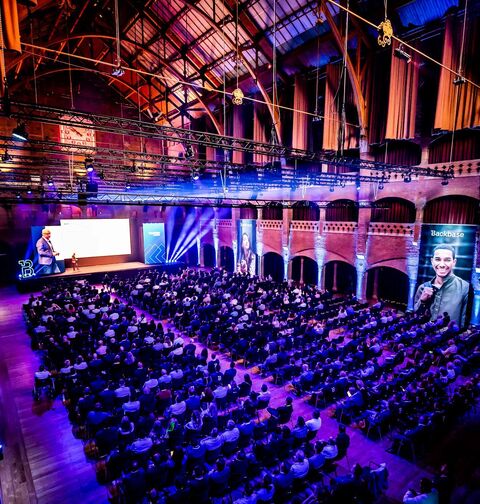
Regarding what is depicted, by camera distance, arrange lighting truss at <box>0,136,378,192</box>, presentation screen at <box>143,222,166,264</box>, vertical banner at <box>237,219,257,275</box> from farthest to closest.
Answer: presentation screen at <box>143,222,166,264</box> < vertical banner at <box>237,219,257,275</box> < lighting truss at <box>0,136,378,192</box>

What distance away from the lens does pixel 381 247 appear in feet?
58.9

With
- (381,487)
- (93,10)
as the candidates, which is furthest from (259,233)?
(381,487)

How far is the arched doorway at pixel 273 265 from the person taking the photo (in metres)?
25.4

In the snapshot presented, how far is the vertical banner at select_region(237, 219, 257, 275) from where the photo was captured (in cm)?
2559

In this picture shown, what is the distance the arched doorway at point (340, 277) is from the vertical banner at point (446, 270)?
4700 millimetres

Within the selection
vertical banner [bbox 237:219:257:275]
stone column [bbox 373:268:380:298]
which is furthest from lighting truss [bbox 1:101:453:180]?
vertical banner [bbox 237:219:257:275]

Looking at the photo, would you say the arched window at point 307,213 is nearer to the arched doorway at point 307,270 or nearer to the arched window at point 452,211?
the arched doorway at point 307,270

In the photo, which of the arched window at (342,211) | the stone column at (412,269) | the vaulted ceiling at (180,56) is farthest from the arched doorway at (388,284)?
the vaulted ceiling at (180,56)

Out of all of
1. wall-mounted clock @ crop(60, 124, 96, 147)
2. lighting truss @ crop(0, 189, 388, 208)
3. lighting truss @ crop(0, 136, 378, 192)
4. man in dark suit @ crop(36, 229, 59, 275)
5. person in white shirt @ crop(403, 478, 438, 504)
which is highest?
wall-mounted clock @ crop(60, 124, 96, 147)

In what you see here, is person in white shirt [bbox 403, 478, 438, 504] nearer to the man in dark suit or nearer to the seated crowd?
the seated crowd

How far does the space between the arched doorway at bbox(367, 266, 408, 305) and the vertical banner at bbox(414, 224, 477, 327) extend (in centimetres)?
181

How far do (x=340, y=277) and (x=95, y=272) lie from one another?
1795cm

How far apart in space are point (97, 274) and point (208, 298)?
12317 millimetres

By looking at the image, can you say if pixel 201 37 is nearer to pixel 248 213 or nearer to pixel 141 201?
pixel 248 213
